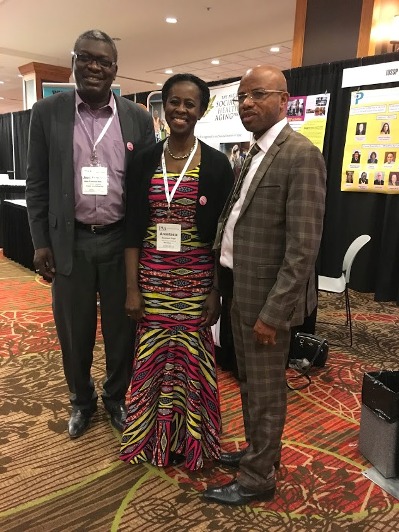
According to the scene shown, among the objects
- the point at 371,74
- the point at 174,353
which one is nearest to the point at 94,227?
the point at 174,353

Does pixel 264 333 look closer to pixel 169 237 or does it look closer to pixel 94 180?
pixel 169 237

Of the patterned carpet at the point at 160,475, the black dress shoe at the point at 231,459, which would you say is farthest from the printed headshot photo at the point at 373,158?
the black dress shoe at the point at 231,459

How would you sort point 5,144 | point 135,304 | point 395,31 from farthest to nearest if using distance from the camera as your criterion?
1. point 5,144
2. point 395,31
3. point 135,304

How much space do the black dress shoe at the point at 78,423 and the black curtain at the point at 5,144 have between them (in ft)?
36.3

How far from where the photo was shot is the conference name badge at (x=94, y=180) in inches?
78.6

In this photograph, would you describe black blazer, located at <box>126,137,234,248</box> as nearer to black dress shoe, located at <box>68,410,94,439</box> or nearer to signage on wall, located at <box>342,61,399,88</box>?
black dress shoe, located at <box>68,410,94,439</box>

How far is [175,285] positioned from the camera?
186 centimetres

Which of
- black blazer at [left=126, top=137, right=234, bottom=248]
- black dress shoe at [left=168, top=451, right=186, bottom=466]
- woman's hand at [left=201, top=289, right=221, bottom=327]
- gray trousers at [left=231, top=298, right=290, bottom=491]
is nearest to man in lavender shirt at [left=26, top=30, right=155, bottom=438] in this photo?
black blazer at [left=126, top=137, right=234, bottom=248]

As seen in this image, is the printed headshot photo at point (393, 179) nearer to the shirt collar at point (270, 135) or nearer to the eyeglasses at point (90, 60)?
the shirt collar at point (270, 135)

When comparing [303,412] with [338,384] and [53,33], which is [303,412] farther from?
[53,33]

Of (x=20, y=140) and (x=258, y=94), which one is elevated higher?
(x=20, y=140)

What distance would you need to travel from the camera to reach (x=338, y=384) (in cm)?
305

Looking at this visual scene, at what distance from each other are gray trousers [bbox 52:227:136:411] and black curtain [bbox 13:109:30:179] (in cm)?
967

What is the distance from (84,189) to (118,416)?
1171mm
